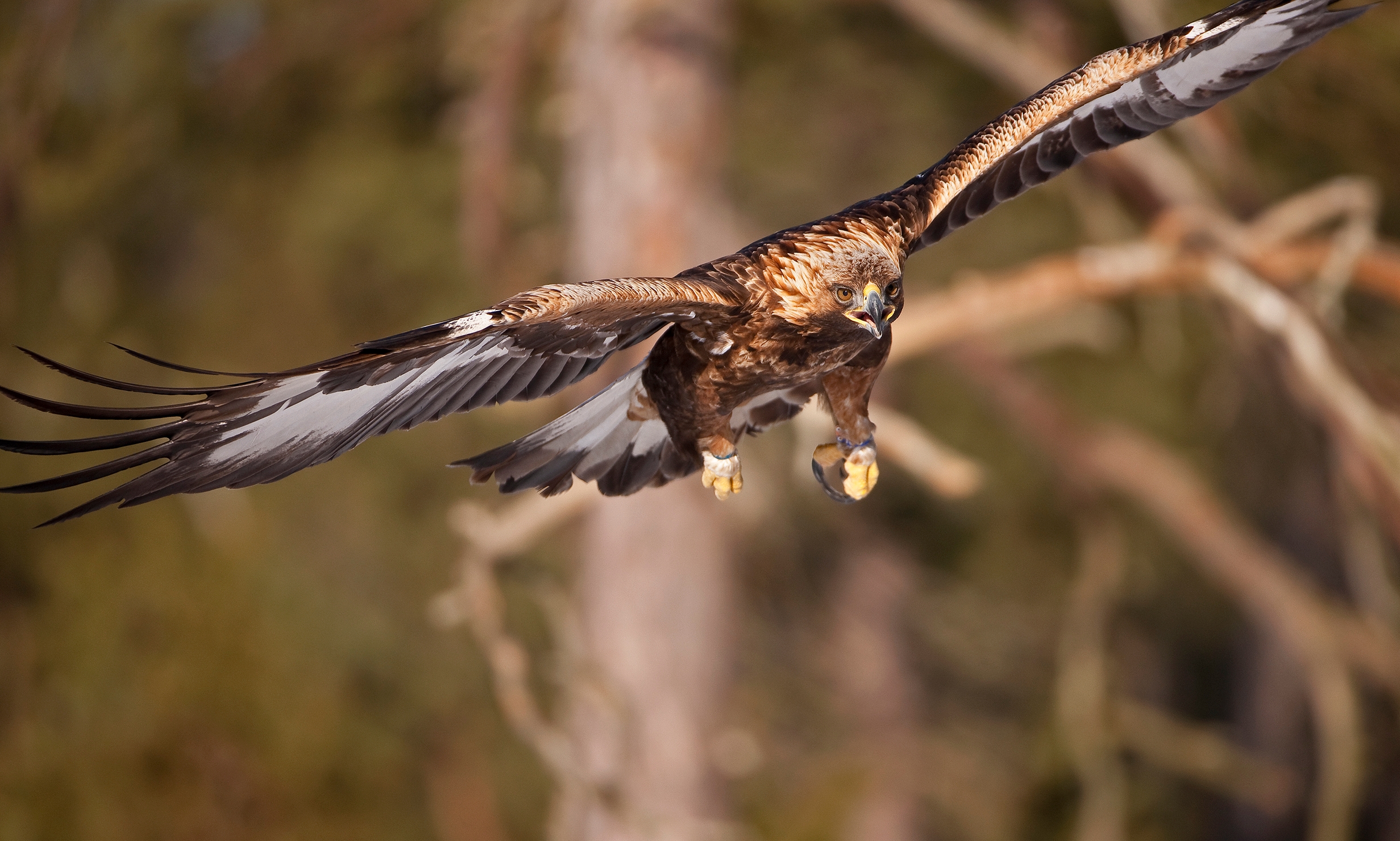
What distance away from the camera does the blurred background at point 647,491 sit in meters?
5.76

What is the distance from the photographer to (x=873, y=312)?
2117 mm

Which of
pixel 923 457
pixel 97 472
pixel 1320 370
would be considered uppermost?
pixel 923 457

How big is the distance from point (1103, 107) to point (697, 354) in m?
1.35

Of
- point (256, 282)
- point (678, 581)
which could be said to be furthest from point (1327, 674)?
point (256, 282)

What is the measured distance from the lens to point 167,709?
6871 mm

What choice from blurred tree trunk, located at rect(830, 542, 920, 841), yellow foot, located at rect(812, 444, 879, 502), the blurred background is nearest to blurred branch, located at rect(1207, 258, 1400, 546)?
the blurred background

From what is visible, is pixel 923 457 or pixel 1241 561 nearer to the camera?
pixel 923 457

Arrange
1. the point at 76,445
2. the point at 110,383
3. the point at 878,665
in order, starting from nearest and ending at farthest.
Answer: the point at 110,383 → the point at 76,445 → the point at 878,665

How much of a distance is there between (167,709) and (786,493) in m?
4.50

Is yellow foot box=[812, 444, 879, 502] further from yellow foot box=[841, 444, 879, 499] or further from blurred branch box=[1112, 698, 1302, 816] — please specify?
blurred branch box=[1112, 698, 1302, 816]

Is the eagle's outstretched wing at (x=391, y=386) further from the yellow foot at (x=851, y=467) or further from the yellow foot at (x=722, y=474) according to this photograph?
the yellow foot at (x=851, y=467)

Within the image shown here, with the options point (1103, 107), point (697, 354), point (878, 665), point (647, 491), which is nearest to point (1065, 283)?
point (647, 491)

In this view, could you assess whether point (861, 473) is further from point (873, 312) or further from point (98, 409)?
point (98, 409)

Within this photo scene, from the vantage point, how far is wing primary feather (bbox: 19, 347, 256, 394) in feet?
4.83
